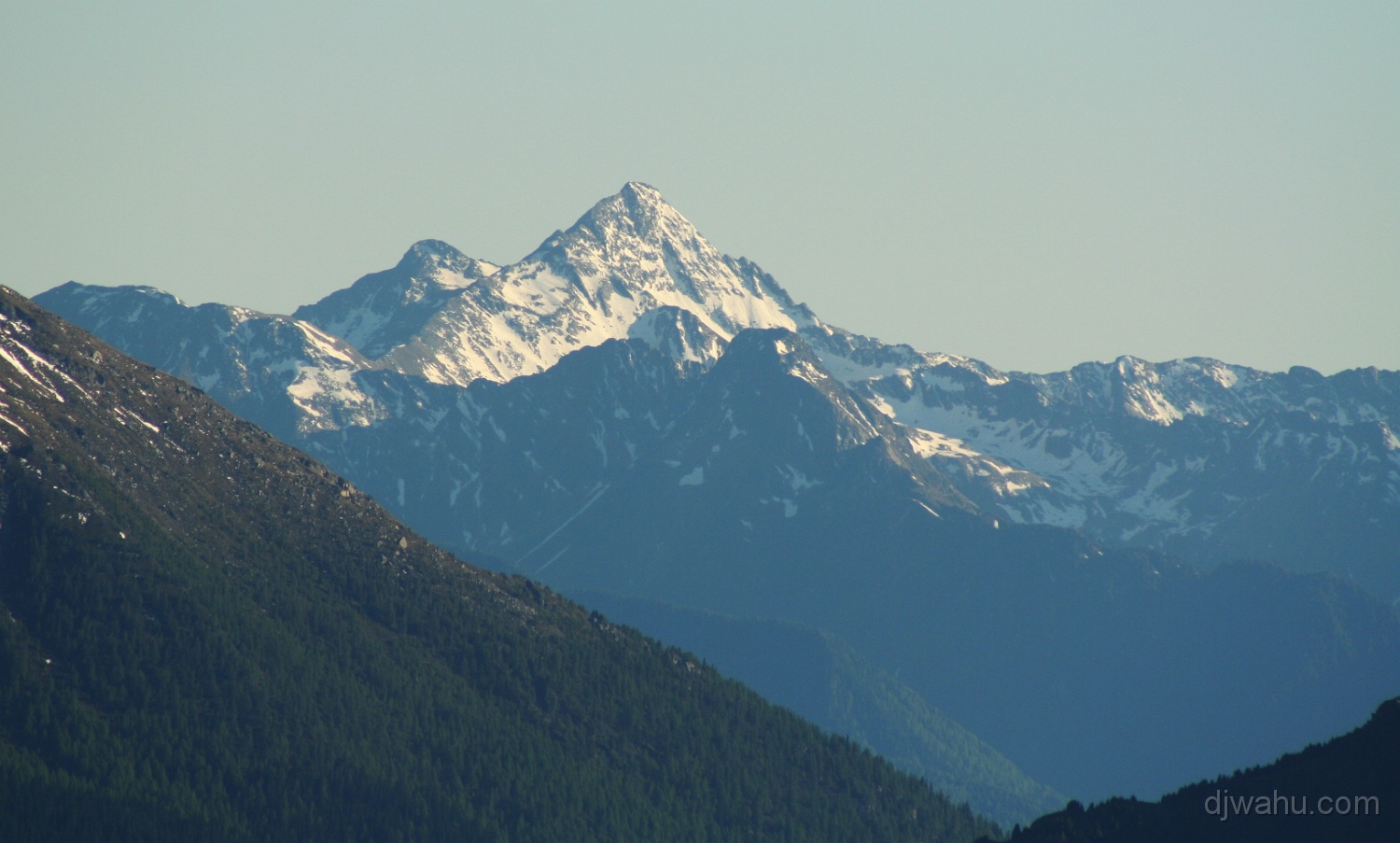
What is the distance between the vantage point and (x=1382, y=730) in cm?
19550

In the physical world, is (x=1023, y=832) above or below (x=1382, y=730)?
below

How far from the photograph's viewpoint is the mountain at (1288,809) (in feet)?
575

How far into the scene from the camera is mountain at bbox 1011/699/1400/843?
175250 millimetres

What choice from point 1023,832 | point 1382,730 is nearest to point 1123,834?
point 1023,832

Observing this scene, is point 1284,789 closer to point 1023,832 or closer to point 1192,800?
point 1192,800

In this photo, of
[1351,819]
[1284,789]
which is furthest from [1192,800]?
[1351,819]

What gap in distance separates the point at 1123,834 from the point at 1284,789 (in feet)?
51.0

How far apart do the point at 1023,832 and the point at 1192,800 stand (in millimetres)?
16619

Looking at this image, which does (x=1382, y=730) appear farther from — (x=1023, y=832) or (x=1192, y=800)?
(x=1023, y=832)

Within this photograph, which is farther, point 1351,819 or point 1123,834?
point 1123,834

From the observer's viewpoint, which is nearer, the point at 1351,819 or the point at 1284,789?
the point at 1351,819

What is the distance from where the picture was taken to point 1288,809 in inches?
7170

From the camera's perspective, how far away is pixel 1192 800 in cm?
19612

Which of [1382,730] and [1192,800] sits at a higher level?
[1382,730]
